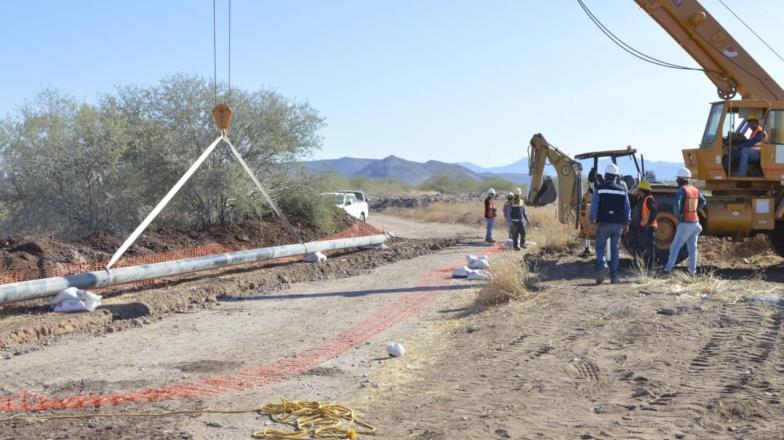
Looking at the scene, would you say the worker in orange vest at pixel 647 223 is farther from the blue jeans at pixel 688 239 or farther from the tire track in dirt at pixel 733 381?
the tire track in dirt at pixel 733 381

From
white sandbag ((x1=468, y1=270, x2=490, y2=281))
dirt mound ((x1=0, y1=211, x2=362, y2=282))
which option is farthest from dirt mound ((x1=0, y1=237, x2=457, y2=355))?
white sandbag ((x1=468, y1=270, x2=490, y2=281))

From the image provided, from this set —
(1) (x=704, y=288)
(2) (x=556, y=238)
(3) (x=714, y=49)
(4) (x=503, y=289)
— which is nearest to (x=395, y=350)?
(4) (x=503, y=289)

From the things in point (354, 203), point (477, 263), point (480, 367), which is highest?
point (354, 203)

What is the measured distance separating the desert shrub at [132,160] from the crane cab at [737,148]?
1146 cm

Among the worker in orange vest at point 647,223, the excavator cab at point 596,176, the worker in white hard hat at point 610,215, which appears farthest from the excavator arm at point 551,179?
the worker in white hard hat at point 610,215

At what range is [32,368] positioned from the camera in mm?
8953

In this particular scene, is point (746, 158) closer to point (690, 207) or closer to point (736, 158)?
point (736, 158)

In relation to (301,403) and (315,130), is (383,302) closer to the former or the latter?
(301,403)

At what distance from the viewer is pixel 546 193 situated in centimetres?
2169

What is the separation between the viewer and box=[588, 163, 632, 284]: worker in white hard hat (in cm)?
1384

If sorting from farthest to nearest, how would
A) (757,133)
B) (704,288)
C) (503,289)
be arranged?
(757,133) → (503,289) → (704,288)

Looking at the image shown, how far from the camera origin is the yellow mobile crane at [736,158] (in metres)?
15.8

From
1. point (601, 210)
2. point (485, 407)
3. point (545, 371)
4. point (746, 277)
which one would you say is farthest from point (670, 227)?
point (485, 407)

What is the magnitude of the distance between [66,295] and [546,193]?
13088 mm
